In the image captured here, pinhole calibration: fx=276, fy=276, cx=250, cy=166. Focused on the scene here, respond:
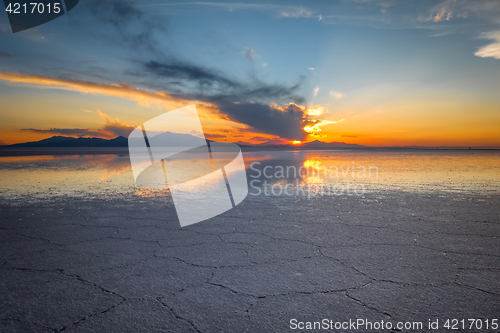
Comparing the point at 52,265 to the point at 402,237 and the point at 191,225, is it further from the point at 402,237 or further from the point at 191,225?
the point at 402,237

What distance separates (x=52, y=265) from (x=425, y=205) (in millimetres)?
5809

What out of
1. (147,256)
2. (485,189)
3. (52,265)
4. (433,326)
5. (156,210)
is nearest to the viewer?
(433,326)

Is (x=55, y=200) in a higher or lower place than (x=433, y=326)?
higher

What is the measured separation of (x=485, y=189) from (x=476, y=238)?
4.70m

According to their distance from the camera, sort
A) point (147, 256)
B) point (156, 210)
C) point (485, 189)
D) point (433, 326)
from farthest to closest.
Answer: point (485, 189)
point (156, 210)
point (147, 256)
point (433, 326)

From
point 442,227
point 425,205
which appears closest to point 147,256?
point 442,227

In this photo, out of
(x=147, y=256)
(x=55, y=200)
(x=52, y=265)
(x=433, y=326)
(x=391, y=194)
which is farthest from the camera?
(x=391, y=194)

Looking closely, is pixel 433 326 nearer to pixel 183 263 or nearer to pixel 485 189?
pixel 183 263

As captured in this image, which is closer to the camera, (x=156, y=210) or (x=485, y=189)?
(x=156, y=210)

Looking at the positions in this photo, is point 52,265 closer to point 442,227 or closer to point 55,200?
point 55,200

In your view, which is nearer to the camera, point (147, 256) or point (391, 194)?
point (147, 256)

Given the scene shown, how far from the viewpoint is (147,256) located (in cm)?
293

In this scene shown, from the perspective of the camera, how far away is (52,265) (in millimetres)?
2723

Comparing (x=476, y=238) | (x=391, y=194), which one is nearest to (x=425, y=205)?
(x=391, y=194)
